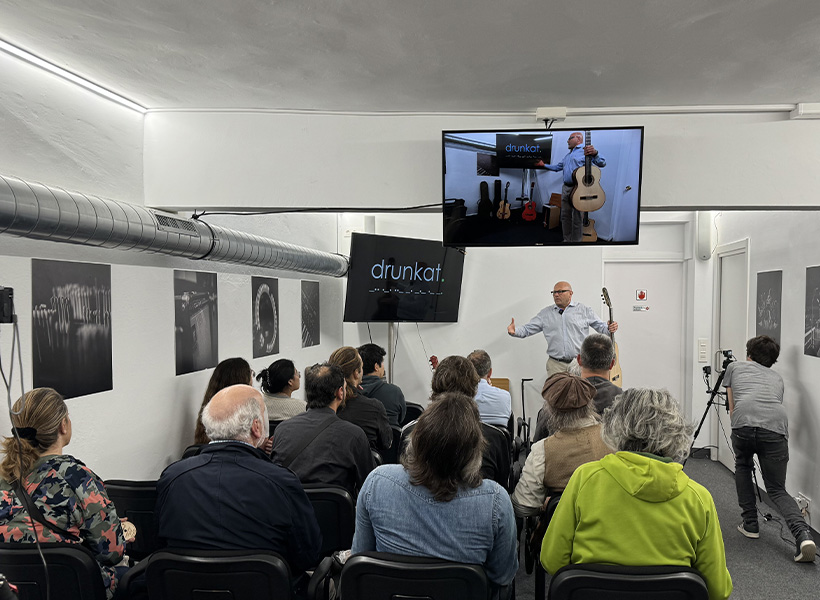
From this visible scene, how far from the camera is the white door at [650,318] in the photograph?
762cm

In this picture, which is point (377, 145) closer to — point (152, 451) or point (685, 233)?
point (152, 451)

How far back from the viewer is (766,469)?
461 cm

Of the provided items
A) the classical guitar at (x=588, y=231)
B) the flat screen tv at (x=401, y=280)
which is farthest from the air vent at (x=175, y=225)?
the flat screen tv at (x=401, y=280)

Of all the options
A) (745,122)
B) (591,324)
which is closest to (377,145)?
(745,122)

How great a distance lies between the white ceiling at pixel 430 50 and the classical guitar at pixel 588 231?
0.67 meters

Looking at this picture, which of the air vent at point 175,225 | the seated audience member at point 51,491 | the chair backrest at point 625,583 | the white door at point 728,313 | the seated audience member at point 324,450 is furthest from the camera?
the white door at point 728,313

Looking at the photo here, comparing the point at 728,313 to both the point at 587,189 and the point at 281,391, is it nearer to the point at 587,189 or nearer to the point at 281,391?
the point at 587,189

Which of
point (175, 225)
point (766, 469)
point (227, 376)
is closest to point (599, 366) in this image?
point (766, 469)

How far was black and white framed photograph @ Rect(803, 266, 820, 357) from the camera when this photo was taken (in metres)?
4.55

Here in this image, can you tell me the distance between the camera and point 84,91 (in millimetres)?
3225

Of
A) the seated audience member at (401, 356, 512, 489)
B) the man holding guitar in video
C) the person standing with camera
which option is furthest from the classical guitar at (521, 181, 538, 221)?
the person standing with camera

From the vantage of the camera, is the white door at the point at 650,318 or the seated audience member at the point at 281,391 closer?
the seated audience member at the point at 281,391

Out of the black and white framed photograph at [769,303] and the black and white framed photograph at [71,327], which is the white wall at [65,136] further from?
the black and white framed photograph at [769,303]

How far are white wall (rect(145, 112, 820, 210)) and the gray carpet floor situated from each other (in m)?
2.29
